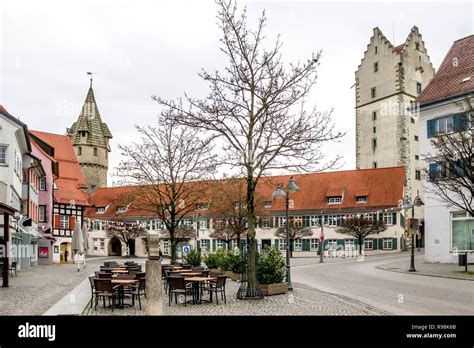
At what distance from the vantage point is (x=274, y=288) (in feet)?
55.5

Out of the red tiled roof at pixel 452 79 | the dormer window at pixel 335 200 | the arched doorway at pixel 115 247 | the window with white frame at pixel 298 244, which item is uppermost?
the red tiled roof at pixel 452 79

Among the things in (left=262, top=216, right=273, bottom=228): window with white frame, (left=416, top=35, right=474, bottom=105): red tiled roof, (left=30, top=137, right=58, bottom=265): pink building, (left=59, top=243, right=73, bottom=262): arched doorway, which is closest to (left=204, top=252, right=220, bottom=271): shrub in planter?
(left=416, top=35, right=474, bottom=105): red tiled roof

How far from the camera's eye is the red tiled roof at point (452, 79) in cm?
2541

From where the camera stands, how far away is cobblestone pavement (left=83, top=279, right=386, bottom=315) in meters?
12.2

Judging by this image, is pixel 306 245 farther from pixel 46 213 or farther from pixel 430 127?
pixel 430 127

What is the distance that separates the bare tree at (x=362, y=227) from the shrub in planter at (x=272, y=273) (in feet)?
107

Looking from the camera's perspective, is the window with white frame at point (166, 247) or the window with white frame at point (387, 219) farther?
A: the window with white frame at point (166, 247)

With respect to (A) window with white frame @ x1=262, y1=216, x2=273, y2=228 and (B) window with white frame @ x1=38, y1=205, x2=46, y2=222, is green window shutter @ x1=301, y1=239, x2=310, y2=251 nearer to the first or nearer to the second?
(A) window with white frame @ x1=262, y1=216, x2=273, y2=228

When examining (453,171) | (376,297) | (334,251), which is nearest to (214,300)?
(376,297)

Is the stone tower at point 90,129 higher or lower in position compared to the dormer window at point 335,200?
higher

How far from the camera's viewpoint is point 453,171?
23.4 meters

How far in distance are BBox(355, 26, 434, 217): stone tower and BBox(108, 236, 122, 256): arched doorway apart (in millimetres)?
30643

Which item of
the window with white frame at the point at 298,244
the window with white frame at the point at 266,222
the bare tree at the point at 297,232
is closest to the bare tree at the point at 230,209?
the window with white frame at the point at 266,222

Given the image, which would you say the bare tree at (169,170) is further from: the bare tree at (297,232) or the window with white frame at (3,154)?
the bare tree at (297,232)
